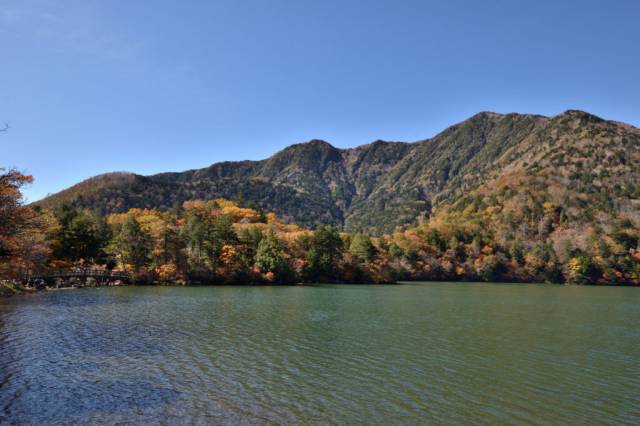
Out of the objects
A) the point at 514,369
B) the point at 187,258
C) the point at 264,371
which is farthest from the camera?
the point at 187,258

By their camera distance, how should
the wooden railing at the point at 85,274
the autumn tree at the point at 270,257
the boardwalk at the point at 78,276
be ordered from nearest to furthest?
the boardwalk at the point at 78,276, the wooden railing at the point at 85,274, the autumn tree at the point at 270,257

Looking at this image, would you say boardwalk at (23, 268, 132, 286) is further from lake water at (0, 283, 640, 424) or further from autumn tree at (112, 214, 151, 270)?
lake water at (0, 283, 640, 424)

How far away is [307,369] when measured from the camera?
2394cm

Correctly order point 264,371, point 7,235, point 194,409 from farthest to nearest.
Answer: point 7,235 → point 264,371 → point 194,409

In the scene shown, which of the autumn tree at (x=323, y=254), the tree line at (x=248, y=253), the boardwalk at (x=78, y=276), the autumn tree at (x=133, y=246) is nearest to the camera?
the boardwalk at (x=78, y=276)

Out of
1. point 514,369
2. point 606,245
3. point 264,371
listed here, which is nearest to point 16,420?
point 264,371

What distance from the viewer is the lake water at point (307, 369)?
17.5 m

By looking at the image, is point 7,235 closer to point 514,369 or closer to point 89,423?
point 89,423

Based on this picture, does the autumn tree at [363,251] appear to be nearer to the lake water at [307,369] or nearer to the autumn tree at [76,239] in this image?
the autumn tree at [76,239]

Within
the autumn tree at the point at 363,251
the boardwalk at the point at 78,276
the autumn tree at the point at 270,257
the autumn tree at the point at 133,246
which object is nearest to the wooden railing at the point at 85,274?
the boardwalk at the point at 78,276

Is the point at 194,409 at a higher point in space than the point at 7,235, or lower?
lower

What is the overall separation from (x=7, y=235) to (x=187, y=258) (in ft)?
176

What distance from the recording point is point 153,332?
3316cm

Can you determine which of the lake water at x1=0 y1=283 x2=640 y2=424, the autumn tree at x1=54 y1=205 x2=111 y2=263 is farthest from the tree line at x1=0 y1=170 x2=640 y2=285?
the lake water at x1=0 y1=283 x2=640 y2=424
